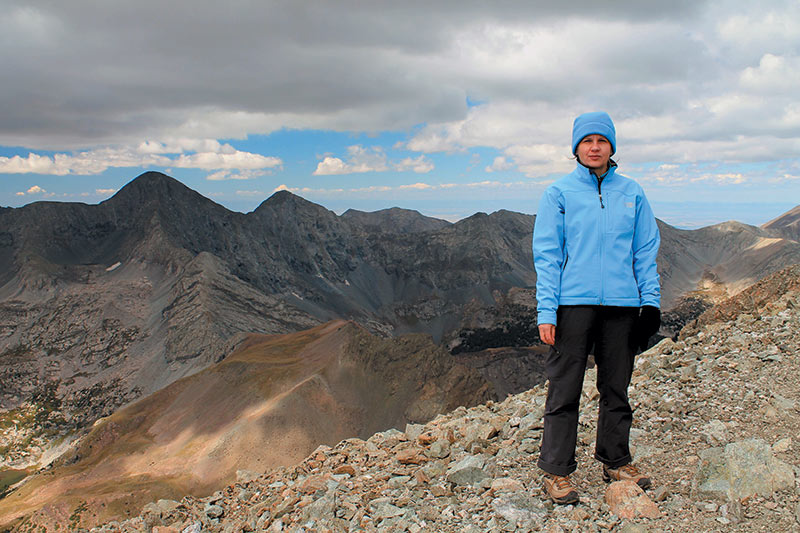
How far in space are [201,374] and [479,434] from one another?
227 feet

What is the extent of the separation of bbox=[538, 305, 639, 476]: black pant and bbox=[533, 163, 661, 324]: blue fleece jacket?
22 cm

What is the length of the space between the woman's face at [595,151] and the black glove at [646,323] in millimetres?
1937

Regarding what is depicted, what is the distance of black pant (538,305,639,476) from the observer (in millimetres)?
6039

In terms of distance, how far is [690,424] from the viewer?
7.47 metres

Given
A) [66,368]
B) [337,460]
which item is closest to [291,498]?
[337,460]

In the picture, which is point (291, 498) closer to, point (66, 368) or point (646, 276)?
point (646, 276)

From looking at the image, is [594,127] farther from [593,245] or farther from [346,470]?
[346,470]

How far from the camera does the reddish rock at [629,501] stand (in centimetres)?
557

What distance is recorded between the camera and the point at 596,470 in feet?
22.2

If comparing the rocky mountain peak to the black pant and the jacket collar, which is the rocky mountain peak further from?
the black pant

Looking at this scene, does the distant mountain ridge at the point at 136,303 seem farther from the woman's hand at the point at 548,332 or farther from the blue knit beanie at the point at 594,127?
the blue knit beanie at the point at 594,127

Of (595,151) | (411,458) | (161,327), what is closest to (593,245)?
(595,151)

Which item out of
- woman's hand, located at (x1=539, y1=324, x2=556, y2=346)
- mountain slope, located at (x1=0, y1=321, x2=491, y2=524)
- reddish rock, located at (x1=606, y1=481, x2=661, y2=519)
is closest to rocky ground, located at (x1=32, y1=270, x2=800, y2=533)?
reddish rock, located at (x1=606, y1=481, x2=661, y2=519)

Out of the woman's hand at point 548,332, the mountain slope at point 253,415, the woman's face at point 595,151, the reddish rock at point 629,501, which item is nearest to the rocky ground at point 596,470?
the reddish rock at point 629,501
